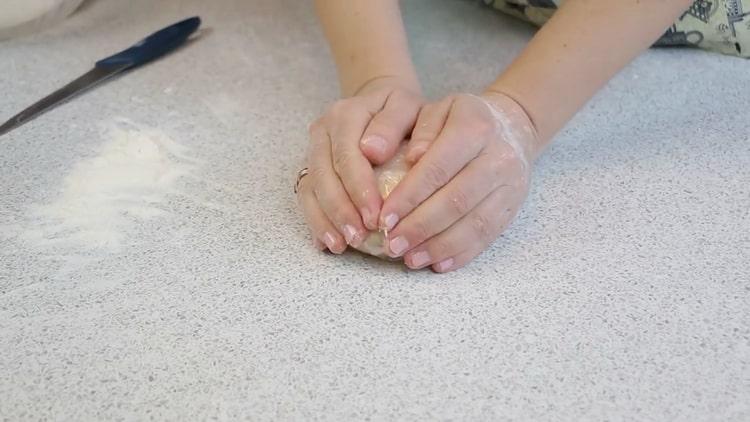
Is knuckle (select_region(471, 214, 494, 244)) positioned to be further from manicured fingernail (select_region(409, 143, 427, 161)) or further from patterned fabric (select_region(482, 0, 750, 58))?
patterned fabric (select_region(482, 0, 750, 58))

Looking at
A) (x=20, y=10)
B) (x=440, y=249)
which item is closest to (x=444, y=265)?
(x=440, y=249)

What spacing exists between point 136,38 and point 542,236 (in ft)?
1.68

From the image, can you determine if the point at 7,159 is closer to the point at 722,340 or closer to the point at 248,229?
the point at 248,229

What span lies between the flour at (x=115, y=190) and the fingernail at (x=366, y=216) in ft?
0.57

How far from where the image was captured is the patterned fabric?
2.36 ft

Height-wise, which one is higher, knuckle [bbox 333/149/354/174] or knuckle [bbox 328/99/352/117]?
knuckle [bbox 328/99/352/117]

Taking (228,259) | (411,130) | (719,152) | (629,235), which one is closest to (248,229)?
(228,259)

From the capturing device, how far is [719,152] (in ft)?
1.99

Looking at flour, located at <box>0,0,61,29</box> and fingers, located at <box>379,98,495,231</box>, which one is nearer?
fingers, located at <box>379,98,495,231</box>

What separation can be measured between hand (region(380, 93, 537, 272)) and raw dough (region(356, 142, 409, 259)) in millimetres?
11

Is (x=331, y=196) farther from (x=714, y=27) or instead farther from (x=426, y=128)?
(x=714, y=27)

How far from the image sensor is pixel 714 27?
73cm

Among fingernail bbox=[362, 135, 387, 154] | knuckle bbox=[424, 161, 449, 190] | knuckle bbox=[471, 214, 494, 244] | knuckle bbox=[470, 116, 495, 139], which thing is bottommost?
knuckle bbox=[471, 214, 494, 244]

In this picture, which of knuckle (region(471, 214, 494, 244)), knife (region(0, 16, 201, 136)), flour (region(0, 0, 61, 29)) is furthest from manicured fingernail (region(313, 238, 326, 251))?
flour (region(0, 0, 61, 29))
